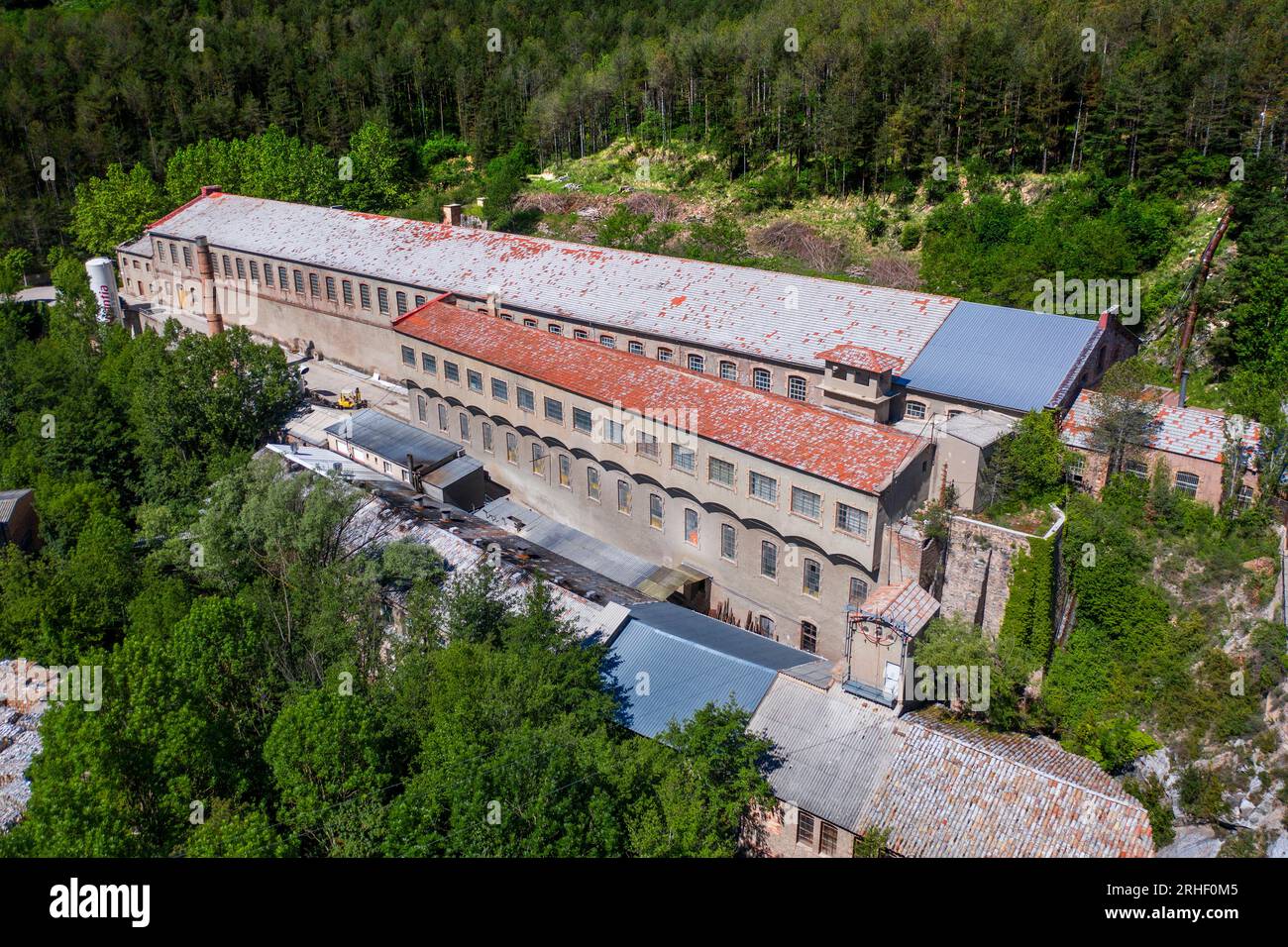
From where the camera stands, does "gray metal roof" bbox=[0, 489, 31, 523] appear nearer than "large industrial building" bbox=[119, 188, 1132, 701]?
No

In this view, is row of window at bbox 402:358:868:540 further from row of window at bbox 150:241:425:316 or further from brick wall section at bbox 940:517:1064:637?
row of window at bbox 150:241:425:316

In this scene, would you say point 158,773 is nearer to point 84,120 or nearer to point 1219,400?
point 1219,400

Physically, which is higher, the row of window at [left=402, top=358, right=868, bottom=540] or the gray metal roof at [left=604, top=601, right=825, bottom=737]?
the row of window at [left=402, top=358, right=868, bottom=540]

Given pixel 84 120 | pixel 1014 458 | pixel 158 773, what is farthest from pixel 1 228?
pixel 1014 458

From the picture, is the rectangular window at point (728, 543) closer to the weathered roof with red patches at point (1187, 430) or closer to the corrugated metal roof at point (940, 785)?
the corrugated metal roof at point (940, 785)

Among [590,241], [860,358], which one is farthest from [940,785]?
[590,241]

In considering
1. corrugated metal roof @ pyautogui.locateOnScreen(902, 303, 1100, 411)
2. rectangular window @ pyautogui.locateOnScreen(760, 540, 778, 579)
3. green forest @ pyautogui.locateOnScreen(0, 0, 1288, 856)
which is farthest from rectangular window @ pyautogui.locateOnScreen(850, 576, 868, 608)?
corrugated metal roof @ pyautogui.locateOnScreen(902, 303, 1100, 411)

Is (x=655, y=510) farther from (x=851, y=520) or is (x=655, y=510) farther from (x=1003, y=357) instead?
(x=1003, y=357)

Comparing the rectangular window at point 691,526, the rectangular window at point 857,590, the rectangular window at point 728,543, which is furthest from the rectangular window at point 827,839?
the rectangular window at point 691,526
